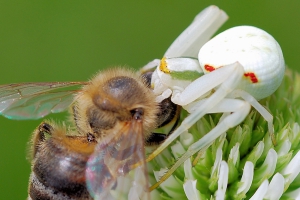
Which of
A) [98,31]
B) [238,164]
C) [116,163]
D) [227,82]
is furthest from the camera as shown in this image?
[98,31]

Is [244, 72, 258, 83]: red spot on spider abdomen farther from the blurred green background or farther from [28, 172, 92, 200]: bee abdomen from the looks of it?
the blurred green background

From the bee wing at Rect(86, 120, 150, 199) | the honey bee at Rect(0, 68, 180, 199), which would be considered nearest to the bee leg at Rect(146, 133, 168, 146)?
the honey bee at Rect(0, 68, 180, 199)

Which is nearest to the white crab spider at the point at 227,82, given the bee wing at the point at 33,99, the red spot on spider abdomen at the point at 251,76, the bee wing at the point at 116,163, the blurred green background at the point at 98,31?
the red spot on spider abdomen at the point at 251,76

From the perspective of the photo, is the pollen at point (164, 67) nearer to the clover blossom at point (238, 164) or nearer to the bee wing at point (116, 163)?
the clover blossom at point (238, 164)

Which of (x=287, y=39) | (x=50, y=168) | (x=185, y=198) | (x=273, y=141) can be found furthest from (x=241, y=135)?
(x=287, y=39)

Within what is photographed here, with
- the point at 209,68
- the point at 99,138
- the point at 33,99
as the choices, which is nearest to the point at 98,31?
the point at 33,99

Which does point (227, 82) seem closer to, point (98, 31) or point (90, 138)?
point (90, 138)

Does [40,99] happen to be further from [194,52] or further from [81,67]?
[81,67]
